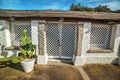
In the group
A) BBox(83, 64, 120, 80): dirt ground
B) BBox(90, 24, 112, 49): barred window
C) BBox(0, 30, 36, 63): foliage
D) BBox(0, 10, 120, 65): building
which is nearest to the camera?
BBox(83, 64, 120, 80): dirt ground

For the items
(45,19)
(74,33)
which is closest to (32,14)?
(45,19)

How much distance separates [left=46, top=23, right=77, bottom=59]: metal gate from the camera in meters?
6.82

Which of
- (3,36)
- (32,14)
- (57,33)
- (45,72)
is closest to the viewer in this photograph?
(45,72)

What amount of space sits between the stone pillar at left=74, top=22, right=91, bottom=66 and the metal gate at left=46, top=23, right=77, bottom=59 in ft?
2.25

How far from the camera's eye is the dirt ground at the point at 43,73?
4961mm

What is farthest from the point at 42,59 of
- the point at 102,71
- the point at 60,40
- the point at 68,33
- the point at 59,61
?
the point at 102,71

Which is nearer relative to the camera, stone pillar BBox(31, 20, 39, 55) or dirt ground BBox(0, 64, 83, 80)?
dirt ground BBox(0, 64, 83, 80)

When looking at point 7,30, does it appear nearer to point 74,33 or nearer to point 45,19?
point 45,19

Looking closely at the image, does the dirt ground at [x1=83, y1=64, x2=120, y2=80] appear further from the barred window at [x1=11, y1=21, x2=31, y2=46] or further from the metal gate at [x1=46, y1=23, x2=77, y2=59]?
the barred window at [x1=11, y1=21, x2=31, y2=46]

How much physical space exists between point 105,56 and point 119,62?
39.2 inches

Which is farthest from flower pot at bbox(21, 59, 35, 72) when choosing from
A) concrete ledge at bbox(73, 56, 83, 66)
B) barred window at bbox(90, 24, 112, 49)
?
barred window at bbox(90, 24, 112, 49)

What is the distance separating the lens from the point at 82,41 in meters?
6.33

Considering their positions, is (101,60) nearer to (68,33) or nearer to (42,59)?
(68,33)

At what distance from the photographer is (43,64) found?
6441 mm
